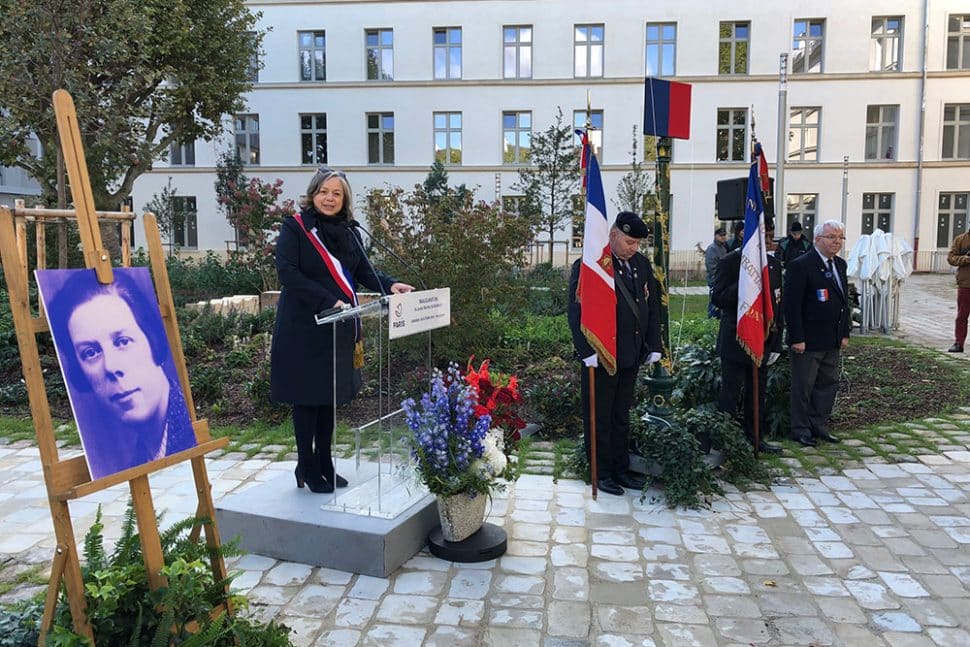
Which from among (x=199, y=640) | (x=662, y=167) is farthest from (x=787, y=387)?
(x=199, y=640)

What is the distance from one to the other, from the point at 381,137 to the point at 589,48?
30.5ft

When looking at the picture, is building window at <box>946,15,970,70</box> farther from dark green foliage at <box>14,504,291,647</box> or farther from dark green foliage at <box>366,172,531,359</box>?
dark green foliage at <box>14,504,291,647</box>

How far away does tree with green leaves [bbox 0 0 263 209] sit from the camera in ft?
27.9

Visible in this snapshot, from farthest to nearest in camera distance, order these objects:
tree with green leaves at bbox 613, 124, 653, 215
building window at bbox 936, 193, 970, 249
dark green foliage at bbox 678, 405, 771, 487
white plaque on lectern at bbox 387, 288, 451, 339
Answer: building window at bbox 936, 193, 970, 249
tree with green leaves at bbox 613, 124, 653, 215
dark green foliage at bbox 678, 405, 771, 487
white plaque on lectern at bbox 387, 288, 451, 339

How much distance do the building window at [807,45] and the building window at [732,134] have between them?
9.05 feet

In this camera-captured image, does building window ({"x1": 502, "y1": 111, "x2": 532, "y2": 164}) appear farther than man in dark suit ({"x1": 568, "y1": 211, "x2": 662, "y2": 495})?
Yes

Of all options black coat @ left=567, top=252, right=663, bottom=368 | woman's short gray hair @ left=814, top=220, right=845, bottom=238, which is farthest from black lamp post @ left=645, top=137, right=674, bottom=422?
woman's short gray hair @ left=814, top=220, right=845, bottom=238

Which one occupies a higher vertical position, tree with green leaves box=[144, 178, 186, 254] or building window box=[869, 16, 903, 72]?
building window box=[869, 16, 903, 72]

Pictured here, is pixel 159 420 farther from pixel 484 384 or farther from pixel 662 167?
pixel 662 167

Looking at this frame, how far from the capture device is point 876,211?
2869cm

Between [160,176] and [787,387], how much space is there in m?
29.8

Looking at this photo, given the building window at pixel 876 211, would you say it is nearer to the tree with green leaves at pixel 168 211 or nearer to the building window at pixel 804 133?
the building window at pixel 804 133

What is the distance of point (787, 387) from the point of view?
21.0 ft

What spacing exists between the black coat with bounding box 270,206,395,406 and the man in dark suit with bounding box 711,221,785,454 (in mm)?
3236
